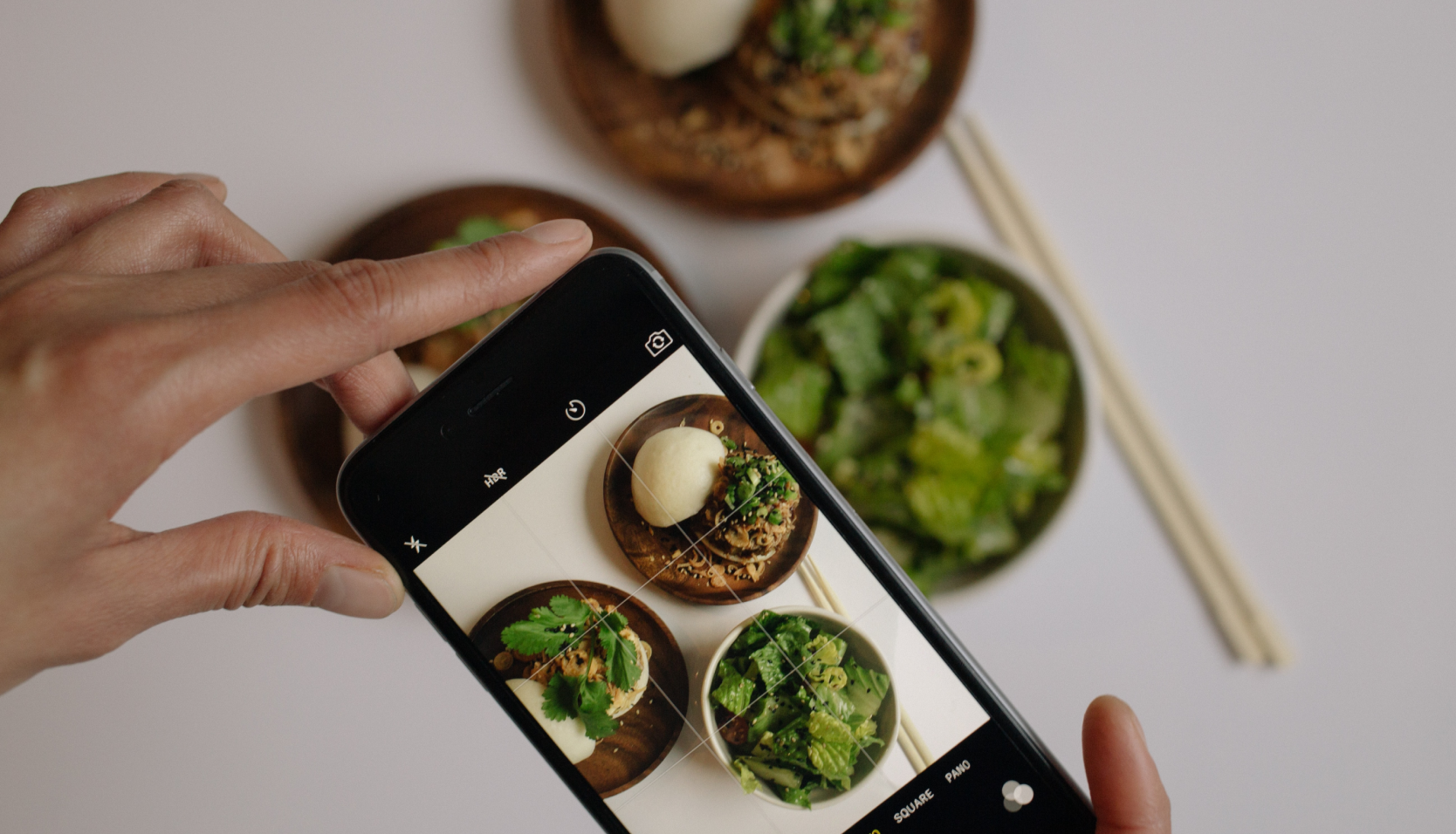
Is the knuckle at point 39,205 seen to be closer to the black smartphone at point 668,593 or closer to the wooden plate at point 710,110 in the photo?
the black smartphone at point 668,593

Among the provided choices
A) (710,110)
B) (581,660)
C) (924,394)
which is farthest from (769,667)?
(710,110)

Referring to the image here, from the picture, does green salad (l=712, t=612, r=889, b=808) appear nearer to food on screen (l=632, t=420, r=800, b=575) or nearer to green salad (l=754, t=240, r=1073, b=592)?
food on screen (l=632, t=420, r=800, b=575)

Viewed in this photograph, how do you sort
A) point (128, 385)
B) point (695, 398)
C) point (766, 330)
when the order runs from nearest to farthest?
point (128, 385) → point (695, 398) → point (766, 330)

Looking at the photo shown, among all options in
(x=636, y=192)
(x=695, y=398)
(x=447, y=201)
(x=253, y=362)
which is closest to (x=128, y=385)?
(x=253, y=362)

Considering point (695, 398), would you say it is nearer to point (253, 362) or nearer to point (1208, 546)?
point (253, 362)

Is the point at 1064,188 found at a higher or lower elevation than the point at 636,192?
lower
